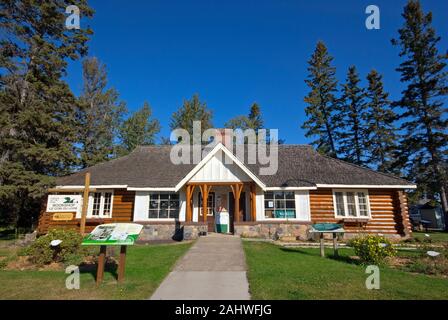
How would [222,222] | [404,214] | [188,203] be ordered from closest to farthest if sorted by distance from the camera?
[188,203] < [404,214] < [222,222]

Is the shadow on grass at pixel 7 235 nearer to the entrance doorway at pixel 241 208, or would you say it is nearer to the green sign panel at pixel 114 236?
the entrance doorway at pixel 241 208

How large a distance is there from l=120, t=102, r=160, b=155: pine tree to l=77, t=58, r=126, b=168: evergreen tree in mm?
2795

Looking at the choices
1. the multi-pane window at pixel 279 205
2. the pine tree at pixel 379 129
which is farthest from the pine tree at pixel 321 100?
the multi-pane window at pixel 279 205

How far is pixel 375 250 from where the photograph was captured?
8469 millimetres

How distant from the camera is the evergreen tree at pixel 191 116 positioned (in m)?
36.5

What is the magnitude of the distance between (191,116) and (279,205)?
81.3 ft

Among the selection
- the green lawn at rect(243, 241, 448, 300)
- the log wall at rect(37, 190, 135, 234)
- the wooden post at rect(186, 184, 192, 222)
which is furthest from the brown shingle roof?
the green lawn at rect(243, 241, 448, 300)

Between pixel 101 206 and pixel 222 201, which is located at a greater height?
pixel 222 201

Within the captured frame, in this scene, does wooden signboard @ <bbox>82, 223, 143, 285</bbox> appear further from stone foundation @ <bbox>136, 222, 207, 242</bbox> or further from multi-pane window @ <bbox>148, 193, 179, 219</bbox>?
multi-pane window @ <bbox>148, 193, 179, 219</bbox>

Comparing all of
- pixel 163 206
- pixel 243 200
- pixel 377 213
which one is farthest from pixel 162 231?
pixel 377 213

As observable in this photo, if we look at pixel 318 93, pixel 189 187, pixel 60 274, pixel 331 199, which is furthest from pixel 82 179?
pixel 318 93

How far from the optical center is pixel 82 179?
16.7 meters

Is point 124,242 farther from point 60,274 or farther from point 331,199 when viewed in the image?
point 331,199

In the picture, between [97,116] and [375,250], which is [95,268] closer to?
[375,250]
